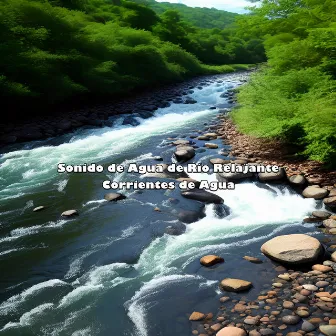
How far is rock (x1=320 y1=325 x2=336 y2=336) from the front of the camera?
3.99 meters

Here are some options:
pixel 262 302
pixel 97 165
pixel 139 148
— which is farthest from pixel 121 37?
pixel 262 302

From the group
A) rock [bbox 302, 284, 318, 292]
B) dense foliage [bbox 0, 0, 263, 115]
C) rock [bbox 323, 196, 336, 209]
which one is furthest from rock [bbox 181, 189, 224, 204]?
dense foliage [bbox 0, 0, 263, 115]

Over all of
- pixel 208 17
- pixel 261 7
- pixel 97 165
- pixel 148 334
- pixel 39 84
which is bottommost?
pixel 148 334

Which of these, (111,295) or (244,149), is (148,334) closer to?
→ (111,295)

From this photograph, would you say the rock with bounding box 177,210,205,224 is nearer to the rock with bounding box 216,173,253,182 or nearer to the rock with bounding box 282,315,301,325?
the rock with bounding box 216,173,253,182

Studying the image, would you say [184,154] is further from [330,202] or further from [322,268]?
[322,268]

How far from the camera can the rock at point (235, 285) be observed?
4.95 meters

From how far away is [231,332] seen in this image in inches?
162

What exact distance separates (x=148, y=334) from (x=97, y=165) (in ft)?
23.3

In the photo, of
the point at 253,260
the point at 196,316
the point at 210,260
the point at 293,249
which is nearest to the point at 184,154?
the point at 210,260

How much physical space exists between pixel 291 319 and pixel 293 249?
1.45 metres

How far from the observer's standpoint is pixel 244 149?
10.9 metres

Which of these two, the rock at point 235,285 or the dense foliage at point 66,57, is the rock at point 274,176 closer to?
the rock at point 235,285

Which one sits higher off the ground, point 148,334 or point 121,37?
point 121,37
